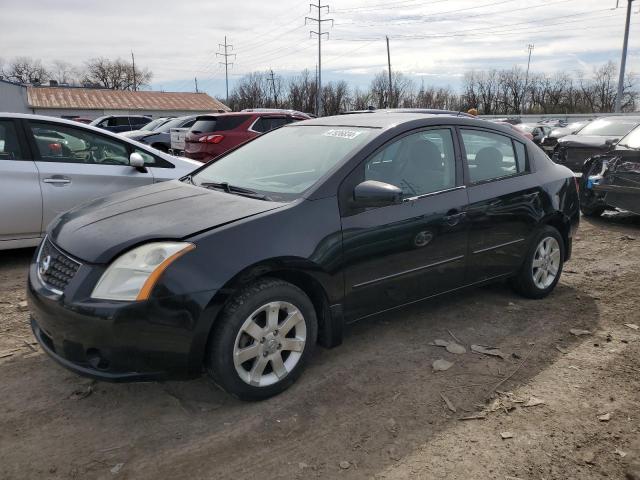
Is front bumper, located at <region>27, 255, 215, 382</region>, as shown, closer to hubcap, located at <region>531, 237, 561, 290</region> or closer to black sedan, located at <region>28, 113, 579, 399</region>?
black sedan, located at <region>28, 113, 579, 399</region>

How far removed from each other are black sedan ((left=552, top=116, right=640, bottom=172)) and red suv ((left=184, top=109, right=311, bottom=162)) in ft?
19.1

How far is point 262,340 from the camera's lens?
294 centimetres

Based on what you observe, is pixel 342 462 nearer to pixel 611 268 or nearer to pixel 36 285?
pixel 36 285

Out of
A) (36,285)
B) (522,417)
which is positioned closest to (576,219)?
(522,417)

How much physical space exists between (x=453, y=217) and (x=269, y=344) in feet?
5.47

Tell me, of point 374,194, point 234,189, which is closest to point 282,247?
point 374,194

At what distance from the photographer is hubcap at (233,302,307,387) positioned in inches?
113

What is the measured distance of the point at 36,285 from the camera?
298 centimetres

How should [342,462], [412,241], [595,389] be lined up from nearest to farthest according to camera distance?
[342,462] < [595,389] < [412,241]

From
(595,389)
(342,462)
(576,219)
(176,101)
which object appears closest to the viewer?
(342,462)

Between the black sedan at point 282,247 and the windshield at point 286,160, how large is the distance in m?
0.02

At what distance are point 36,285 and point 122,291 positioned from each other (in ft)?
2.30

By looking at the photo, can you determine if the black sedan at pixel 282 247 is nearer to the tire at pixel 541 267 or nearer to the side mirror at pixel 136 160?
the tire at pixel 541 267

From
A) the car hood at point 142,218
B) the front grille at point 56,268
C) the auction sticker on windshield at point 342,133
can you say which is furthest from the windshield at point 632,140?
the front grille at point 56,268
